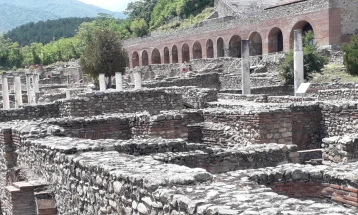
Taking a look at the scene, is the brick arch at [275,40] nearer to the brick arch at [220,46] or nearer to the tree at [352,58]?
the brick arch at [220,46]

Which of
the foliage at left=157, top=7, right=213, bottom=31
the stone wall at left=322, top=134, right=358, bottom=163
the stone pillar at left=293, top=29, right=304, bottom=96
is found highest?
the foliage at left=157, top=7, right=213, bottom=31

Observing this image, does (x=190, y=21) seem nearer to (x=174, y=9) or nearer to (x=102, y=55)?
(x=174, y=9)

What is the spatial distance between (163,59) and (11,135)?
59.6 m

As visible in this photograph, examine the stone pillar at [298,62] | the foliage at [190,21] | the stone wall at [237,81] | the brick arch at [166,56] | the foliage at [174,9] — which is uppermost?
the foliage at [174,9]

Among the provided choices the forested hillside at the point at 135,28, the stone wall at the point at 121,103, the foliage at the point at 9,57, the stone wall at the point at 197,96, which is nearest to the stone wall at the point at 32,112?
the stone wall at the point at 121,103

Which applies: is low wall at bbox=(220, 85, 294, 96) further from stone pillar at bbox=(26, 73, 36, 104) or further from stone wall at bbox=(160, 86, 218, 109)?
stone pillar at bbox=(26, 73, 36, 104)

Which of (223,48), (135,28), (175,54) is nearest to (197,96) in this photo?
(223,48)

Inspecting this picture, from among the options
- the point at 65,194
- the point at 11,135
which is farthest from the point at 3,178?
the point at 65,194

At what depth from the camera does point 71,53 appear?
315 feet

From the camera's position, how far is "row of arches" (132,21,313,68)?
48791 mm

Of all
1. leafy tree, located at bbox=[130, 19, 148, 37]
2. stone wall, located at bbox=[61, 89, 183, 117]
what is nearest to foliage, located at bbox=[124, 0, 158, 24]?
leafy tree, located at bbox=[130, 19, 148, 37]

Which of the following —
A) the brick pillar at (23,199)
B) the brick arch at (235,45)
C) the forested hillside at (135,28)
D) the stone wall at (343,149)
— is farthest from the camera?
the forested hillside at (135,28)

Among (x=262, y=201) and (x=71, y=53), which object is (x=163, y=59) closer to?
(x=71, y=53)

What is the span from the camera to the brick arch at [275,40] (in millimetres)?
48300
